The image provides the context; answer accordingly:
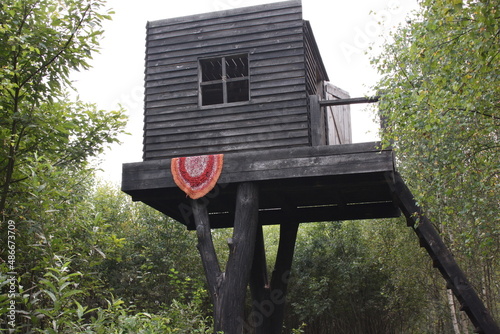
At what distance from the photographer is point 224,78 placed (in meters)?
9.00

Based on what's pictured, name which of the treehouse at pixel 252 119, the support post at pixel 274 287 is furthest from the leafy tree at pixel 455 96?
the support post at pixel 274 287

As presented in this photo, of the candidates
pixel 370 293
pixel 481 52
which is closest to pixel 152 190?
pixel 481 52

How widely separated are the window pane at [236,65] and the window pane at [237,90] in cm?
36

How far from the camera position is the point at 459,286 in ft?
24.8

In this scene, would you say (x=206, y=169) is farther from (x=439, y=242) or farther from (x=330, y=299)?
(x=330, y=299)

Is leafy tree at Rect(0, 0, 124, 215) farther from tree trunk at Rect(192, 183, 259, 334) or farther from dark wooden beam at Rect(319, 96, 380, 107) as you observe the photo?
dark wooden beam at Rect(319, 96, 380, 107)

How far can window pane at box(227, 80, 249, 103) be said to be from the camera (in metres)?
11.3

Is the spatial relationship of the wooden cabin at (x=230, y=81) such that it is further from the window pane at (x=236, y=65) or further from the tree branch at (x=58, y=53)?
the tree branch at (x=58, y=53)

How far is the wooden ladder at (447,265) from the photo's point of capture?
24.4ft

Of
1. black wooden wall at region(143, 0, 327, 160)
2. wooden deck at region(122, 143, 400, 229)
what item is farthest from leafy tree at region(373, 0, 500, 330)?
black wooden wall at region(143, 0, 327, 160)

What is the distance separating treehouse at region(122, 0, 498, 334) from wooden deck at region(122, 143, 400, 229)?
18mm

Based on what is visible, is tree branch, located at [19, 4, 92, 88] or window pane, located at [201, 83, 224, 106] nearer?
tree branch, located at [19, 4, 92, 88]

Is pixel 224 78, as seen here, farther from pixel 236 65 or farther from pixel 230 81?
pixel 236 65

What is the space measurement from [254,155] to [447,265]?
10.9ft
